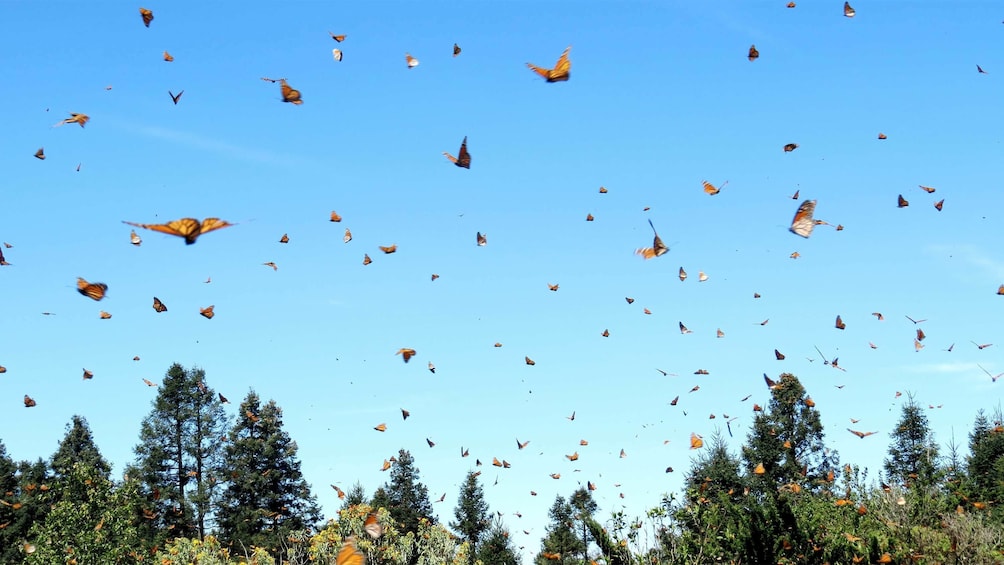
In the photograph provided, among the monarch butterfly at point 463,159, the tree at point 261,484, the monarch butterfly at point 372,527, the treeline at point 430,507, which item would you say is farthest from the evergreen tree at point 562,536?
the monarch butterfly at point 463,159

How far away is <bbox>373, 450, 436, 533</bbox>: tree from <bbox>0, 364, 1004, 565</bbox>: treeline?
0.38 feet

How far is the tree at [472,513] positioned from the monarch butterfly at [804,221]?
173ft

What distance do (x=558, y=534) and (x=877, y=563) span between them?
45166 millimetres

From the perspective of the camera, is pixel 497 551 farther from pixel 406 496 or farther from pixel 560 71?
pixel 560 71

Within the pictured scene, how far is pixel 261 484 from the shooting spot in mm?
53938

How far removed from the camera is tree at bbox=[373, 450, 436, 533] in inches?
2463

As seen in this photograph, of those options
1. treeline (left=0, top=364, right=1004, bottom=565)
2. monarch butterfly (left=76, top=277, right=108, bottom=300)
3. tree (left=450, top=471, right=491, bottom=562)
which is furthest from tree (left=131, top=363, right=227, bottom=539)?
monarch butterfly (left=76, top=277, right=108, bottom=300)

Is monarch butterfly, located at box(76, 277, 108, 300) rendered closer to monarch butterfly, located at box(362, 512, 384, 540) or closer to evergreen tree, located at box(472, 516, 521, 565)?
monarch butterfly, located at box(362, 512, 384, 540)

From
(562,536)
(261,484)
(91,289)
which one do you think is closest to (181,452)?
(261,484)

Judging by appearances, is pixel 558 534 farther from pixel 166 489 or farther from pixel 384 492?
pixel 166 489

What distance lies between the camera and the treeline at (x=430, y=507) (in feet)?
62.7

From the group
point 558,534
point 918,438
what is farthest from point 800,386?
point 558,534

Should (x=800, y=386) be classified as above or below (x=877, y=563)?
above

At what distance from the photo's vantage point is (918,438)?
67.9m
